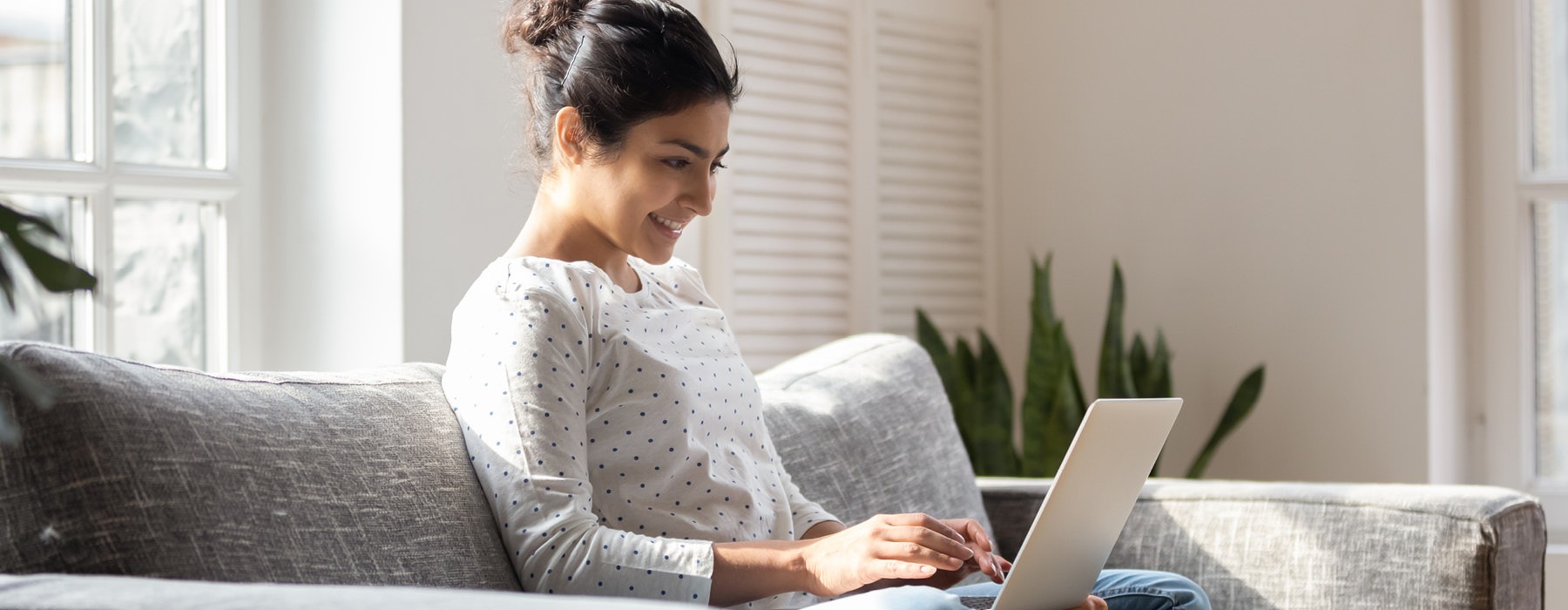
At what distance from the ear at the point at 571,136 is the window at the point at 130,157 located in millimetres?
882

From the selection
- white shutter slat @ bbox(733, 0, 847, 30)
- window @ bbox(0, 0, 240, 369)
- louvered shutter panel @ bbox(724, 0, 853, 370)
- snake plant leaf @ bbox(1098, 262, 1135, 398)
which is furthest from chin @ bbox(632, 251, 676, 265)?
snake plant leaf @ bbox(1098, 262, 1135, 398)

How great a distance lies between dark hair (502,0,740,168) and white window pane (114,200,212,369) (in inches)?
35.8

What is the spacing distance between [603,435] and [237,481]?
36 centimetres

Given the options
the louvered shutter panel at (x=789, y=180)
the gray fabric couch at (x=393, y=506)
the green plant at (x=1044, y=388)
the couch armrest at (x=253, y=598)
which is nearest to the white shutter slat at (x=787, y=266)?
the louvered shutter panel at (x=789, y=180)

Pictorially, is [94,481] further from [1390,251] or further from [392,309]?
[1390,251]

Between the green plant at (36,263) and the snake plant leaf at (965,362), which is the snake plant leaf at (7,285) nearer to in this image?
the green plant at (36,263)

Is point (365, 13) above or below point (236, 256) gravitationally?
above

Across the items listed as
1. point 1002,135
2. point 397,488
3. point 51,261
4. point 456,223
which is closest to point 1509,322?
point 1002,135

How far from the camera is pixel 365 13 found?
230cm

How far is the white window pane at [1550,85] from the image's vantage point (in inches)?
120

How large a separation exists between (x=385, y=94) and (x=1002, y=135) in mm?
1830

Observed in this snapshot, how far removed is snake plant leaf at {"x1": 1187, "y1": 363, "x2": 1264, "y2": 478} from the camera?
3.06m

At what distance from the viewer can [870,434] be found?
198cm

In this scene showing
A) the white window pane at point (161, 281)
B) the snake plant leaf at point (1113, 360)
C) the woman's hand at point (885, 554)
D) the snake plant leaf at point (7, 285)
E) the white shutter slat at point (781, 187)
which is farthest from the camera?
the snake plant leaf at point (1113, 360)
